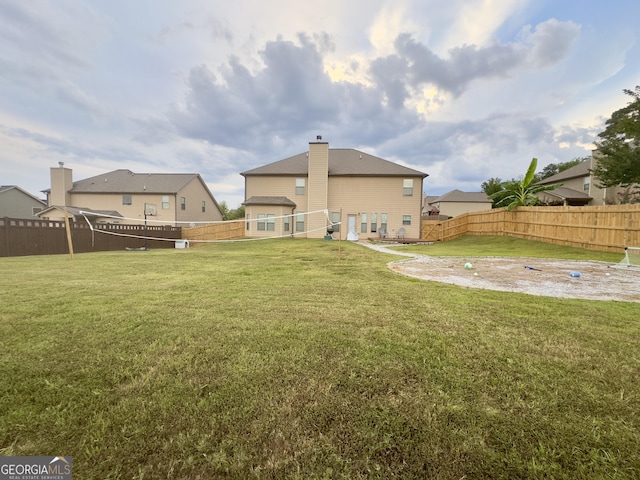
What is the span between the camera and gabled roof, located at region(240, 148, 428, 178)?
23891mm

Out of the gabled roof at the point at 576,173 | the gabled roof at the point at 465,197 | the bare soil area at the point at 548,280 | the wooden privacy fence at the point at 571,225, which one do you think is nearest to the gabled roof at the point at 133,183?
the bare soil area at the point at 548,280

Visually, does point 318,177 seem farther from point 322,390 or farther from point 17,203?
point 17,203

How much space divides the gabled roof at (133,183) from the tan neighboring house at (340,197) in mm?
10294

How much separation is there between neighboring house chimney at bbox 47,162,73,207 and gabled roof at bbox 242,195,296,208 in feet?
67.9

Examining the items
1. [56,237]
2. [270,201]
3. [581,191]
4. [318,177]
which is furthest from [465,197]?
[56,237]

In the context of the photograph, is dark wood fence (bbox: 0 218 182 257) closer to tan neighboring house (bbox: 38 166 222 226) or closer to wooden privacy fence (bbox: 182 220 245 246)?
wooden privacy fence (bbox: 182 220 245 246)

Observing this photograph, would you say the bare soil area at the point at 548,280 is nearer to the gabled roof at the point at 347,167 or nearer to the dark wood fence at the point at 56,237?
the dark wood fence at the point at 56,237

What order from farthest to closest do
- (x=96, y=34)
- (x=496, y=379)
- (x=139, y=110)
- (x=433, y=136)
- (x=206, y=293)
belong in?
(x=433, y=136), (x=139, y=110), (x=96, y=34), (x=206, y=293), (x=496, y=379)

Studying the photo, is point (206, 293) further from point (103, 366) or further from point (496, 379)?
point (496, 379)

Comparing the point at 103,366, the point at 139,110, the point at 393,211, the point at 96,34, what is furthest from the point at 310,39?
the point at 103,366

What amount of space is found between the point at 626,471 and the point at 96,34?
1782cm

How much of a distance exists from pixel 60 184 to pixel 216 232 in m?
19.1

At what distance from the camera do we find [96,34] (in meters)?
11.1

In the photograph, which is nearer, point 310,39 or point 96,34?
point 96,34
